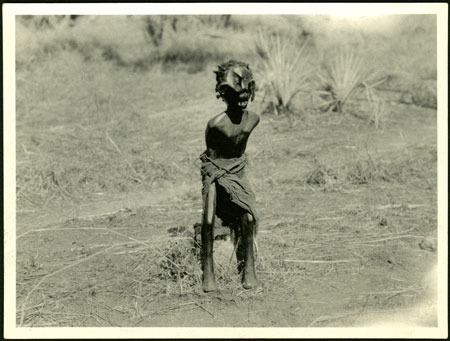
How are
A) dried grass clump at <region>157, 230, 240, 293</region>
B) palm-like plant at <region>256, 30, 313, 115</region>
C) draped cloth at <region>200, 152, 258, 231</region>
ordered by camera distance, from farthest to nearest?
palm-like plant at <region>256, 30, 313, 115</region>, dried grass clump at <region>157, 230, 240, 293</region>, draped cloth at <region>200, 152, 258, 231</region>

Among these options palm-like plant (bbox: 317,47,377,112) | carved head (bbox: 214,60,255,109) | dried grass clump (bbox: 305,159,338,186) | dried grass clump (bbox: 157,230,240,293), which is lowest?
dried grass clump (bbox: 157,230,240,293)

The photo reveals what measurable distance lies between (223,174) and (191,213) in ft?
5.81

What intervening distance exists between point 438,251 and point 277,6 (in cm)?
227

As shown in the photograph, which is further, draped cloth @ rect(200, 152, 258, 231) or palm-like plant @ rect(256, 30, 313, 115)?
palm-like plant @ rect(256, 30, 313, 115)

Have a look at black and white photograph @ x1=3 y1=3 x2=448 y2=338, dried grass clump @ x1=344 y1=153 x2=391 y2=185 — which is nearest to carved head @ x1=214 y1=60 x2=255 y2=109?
black and white photograph @ x1=3 y1=3 x2=448 y2=338

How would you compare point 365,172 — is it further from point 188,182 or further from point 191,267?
point 191,267

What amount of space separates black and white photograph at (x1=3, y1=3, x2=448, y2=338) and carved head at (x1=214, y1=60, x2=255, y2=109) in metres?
0.02

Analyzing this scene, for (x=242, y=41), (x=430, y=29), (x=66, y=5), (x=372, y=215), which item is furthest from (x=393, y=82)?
(x=66, y=5)

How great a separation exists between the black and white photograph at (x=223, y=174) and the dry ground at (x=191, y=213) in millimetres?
20

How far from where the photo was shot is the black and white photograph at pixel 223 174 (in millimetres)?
4277

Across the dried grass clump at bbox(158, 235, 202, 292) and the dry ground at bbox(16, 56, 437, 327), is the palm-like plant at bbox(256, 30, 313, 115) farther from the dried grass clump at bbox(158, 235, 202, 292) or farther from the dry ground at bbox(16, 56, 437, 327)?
the dried grass clump at bbox(158, 235, 202, 292)

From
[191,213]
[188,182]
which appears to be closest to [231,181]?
[191,213]

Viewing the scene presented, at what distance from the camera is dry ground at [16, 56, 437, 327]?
14.3ft

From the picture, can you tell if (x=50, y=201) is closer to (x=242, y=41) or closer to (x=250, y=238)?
(x=250, y=238)
